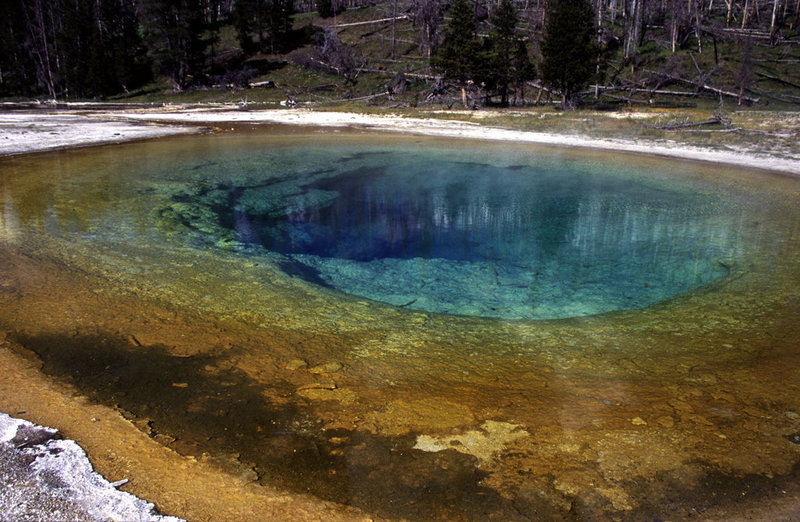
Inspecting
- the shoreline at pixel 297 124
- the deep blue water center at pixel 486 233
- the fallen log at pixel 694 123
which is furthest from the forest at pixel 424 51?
the deep blue water center at pixel 486 233

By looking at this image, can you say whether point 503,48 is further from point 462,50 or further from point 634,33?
point 634,33

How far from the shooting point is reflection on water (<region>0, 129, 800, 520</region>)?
312 cm

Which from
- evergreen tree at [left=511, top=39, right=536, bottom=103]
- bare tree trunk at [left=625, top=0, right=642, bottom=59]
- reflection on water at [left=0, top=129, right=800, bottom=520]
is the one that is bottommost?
reflection on water at [left=0, top=129, right=800, bottom=520]

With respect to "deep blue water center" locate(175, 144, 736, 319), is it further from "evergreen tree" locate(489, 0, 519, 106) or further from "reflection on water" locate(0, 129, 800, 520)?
"evergreen tree" locate(489, 0, 519, 106)

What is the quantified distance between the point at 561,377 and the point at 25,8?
5048 cm

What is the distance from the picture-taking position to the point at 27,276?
231 inches

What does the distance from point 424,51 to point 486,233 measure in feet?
96.8

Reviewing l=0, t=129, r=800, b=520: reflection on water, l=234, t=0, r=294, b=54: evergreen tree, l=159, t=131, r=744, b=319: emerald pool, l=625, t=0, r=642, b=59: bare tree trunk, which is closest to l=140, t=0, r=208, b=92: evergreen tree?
l=234, t=0, r=294, b=54: evergreen tree

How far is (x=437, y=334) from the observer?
4.96 meters

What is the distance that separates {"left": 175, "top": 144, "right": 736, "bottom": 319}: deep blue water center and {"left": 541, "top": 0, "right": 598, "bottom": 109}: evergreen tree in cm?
1024

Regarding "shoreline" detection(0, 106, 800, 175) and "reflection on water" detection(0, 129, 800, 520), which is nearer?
"reflection on water" detection(0, 129, 800, 520)

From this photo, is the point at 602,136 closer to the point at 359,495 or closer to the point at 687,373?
the point at 687,373

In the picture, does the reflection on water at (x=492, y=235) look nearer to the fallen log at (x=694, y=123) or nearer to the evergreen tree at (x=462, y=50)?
the fallen log at (x=694, y=123)

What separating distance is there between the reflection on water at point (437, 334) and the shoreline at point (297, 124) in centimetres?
337
